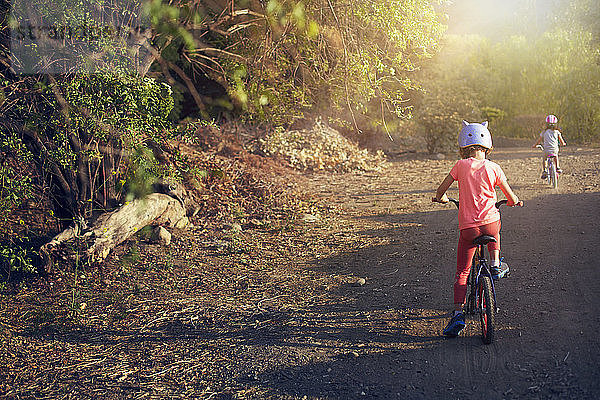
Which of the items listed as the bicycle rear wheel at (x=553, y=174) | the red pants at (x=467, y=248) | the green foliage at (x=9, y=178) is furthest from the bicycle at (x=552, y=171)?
the green foliage at (x=9, y=178)

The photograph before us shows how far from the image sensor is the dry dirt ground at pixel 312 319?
4.49 meters

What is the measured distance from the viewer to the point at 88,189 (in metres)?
8.62

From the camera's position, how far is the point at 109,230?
26.5ft

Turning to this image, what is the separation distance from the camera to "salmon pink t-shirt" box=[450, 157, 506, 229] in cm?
498

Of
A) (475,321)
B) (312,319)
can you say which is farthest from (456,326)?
(312,319)

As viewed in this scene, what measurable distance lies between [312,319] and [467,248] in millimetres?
1693

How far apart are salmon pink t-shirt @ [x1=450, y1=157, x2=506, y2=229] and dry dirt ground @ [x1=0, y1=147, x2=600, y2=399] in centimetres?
101

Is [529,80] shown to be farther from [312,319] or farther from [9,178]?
[9,178]

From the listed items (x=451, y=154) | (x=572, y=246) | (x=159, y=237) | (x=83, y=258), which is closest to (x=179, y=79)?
(x=159, y=237)

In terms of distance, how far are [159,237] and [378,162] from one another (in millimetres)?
10097

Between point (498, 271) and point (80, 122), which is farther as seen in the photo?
point (80, 122)

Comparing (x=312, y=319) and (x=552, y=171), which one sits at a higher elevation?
(x=552, y=171)

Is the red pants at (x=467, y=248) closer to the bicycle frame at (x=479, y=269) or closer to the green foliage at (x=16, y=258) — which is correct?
the bicycle frame at (x=479, y=269)

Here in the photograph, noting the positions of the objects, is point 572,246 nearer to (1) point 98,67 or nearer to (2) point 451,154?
(1) point 98,67
